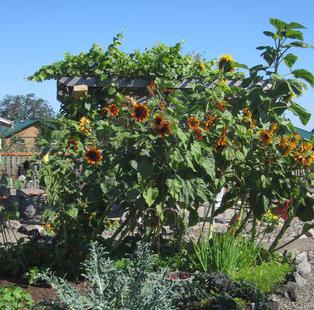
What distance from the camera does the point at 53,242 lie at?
5.34m

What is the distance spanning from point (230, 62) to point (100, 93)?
2677 millimetres

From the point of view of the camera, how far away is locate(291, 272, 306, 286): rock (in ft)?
17.2

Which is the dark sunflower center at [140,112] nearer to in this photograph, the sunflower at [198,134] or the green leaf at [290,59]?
the sunflower at [198,134]

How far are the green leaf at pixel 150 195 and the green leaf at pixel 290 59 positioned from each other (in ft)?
6.60

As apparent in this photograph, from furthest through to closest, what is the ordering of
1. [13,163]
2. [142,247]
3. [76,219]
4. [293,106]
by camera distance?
1. [13,163]
2. [293,106]
3. [76,219]
4. [142,247]

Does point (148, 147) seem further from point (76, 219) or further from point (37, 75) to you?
point (37, 75)

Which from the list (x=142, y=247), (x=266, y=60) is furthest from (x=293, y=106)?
(x=142, y=247)

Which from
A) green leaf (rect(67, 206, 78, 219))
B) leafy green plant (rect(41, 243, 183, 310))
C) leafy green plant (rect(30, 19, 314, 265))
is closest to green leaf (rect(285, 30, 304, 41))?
leafy green plant (rect(30, 19, 314, 265))

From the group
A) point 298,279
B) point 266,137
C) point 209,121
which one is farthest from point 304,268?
point 209,121

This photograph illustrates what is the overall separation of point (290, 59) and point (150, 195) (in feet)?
6.95

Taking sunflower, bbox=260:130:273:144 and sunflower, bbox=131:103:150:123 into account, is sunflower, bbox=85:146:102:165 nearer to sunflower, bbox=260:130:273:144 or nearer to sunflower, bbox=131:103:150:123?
sunflower, bbox=131:103:150:123

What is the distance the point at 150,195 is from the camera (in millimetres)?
4848

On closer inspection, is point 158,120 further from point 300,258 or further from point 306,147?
point 300,258

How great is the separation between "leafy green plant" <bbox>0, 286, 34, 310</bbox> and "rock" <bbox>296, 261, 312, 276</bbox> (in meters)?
2.53
